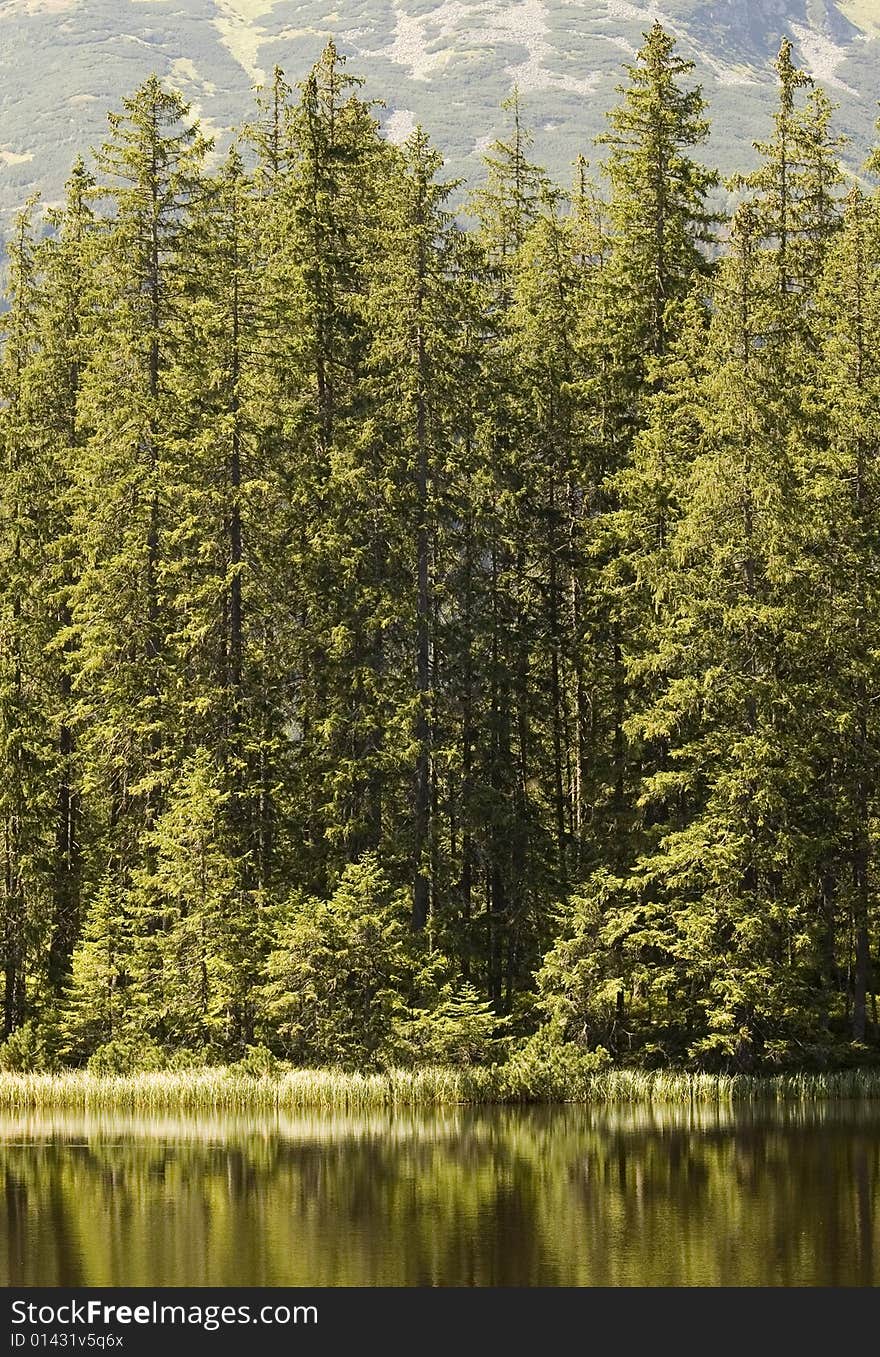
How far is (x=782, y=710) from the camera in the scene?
113 ft

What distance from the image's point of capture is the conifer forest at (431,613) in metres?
34.4

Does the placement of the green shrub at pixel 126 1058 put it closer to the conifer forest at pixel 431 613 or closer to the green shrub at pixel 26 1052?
the conifer forest at pixel 431 613

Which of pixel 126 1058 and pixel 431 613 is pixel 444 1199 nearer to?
pixel 126 1058

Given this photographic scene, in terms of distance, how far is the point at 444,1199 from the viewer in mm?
20531

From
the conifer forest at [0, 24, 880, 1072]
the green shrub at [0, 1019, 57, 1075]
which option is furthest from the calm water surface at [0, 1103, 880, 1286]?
the green shrub at [0, 1019, 57, 1075]

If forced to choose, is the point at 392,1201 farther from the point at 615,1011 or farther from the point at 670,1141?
the point at 615,1011

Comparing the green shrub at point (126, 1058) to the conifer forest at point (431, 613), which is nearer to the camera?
the green shrub at point (126, 1058)

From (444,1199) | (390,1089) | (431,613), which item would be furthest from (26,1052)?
(444,1199)

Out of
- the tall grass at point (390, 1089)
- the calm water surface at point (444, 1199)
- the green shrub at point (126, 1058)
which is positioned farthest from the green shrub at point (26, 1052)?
the calm water surface at point (444, 1199)

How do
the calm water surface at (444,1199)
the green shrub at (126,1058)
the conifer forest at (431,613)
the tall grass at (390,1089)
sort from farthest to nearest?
the conifer forest at (431,613) < the green shrub at (126,1058) < the tall grass at (390,1089) < the calm water surface at (444,1199)

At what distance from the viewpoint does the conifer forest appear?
34.4m

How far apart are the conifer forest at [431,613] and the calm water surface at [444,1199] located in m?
5.84

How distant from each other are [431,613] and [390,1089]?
11.1 meters

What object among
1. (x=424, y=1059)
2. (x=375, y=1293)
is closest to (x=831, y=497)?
(x=424, y=1059)
